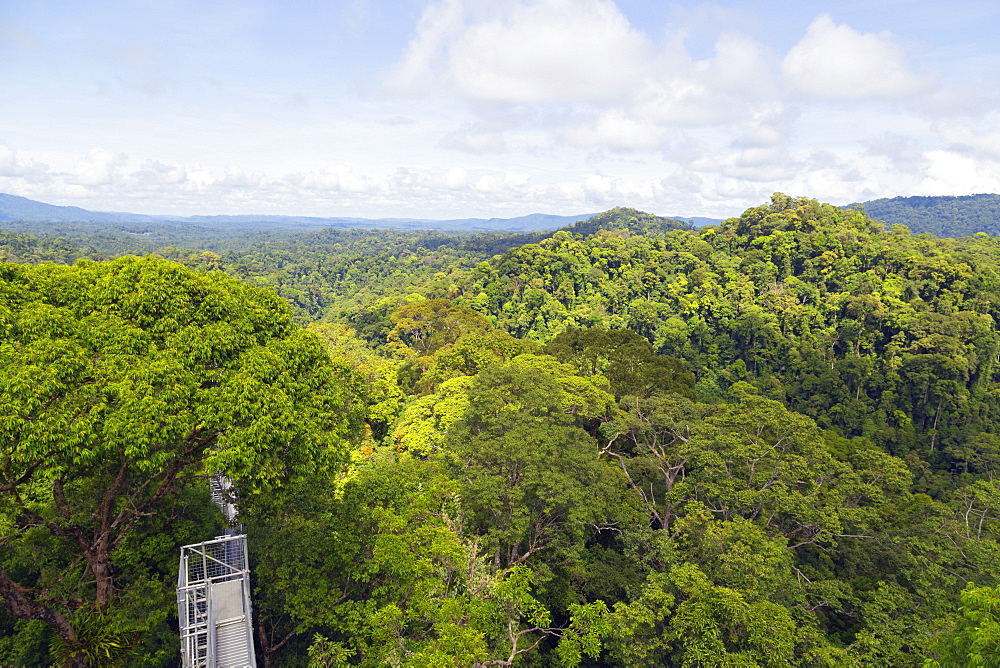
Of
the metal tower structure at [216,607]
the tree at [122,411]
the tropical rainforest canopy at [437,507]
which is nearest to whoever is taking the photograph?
the tree at [122,411]

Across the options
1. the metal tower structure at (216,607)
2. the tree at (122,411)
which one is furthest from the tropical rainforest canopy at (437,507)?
the metal tower structure at (216,607)

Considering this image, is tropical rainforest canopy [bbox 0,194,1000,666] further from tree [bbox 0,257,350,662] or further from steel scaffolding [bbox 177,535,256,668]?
steel scaffolding [bbox 177,535,256,668]

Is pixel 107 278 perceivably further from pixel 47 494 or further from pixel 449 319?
pixel 449 319

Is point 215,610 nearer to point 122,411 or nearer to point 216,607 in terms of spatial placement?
point 216,607

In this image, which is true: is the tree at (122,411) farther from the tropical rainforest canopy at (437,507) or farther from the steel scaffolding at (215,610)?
the steel scaffolding at (215,610)

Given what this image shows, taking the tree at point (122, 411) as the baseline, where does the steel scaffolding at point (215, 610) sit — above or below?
below

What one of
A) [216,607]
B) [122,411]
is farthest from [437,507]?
[122,411]

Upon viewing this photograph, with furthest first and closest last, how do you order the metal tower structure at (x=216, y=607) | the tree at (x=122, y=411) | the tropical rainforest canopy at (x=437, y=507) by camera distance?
the metal tower structure at (x=216, y=607), the tropical rainforest canopy at (x=437, y=507), the tree at (x=122, y=411)
